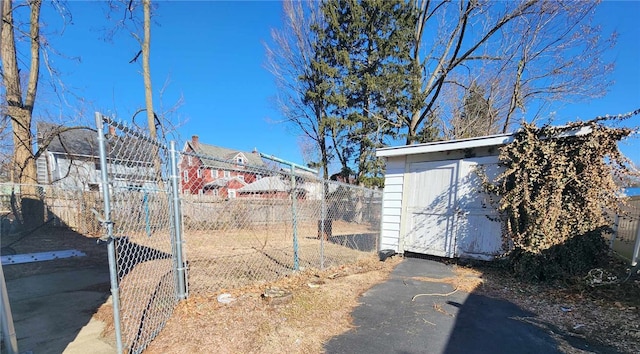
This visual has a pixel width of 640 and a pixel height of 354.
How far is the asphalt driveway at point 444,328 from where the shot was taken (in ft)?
8.75

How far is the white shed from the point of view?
213 inches

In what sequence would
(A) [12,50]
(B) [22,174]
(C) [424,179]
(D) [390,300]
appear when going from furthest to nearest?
(B) [22,174] < (A) [12,50] < (C) [424,179] < (D) [390,300]

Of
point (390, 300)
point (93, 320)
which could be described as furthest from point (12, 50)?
point (390, 300)

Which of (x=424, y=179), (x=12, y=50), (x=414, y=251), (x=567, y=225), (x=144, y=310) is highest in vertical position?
(x=12, y=50)

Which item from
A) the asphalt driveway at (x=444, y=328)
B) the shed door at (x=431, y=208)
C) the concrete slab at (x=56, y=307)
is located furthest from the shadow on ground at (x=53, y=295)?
the shed door at (x=431, y=208)

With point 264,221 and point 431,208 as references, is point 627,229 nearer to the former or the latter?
point 431,208

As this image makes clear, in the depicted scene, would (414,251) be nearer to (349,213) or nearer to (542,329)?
(349,213)

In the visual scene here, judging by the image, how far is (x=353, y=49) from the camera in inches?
535

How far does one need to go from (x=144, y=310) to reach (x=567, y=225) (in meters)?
6.16

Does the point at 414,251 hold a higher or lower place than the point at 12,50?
lower

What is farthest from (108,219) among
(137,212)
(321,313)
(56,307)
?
(56,307)

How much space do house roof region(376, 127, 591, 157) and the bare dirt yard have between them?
2.35m

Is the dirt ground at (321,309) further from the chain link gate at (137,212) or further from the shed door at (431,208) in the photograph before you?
the shed door at (431,208)

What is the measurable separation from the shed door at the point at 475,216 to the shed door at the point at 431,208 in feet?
0.51
